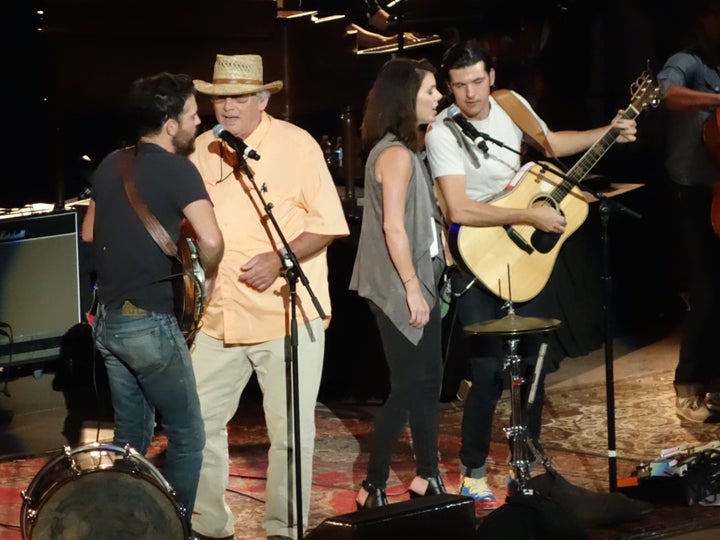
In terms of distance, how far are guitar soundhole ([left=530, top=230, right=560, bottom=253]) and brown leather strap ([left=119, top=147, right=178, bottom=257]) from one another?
1.87 m

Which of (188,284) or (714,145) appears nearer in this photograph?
(188,284)

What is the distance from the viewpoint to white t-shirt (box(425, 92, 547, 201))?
631cm

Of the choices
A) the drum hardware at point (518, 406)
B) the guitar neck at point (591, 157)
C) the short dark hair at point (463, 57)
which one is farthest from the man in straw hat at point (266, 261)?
the guitar neck at point (591, 157)

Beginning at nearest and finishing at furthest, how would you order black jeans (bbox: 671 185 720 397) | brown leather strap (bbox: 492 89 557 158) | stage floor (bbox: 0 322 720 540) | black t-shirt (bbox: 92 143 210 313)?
black t-shirt (bbox: 92 143 210 313)
stage floor (bbox: 0 322 720 540)
brown leather strap (bbox: 492 89 557 158)
black jeans (bbox: 671 185 720 397)

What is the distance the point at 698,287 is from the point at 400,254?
8.12 feet

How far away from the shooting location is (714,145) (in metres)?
7.49

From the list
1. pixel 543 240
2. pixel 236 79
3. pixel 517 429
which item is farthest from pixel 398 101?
pixel 517 429

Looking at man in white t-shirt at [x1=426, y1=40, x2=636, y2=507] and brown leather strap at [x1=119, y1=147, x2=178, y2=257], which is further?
man in white t-shirt at [x1=426, y1=40, x2=636, y2=507]

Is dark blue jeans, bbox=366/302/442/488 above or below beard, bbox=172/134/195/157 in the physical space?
below

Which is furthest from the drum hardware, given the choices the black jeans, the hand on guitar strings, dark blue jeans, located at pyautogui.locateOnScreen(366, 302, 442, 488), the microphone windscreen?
the black jeans

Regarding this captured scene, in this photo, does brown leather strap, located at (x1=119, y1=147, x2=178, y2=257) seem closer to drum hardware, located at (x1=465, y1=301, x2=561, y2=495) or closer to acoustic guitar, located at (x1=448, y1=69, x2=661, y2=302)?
drum hardware, located at (x1=465, y1=301, x2=561, y2=495)

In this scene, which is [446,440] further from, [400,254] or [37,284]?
[37,284]

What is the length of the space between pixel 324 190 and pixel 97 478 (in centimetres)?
152

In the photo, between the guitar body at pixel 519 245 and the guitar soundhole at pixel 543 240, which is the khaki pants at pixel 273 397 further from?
the guitar soundhole at pixel 543 240
